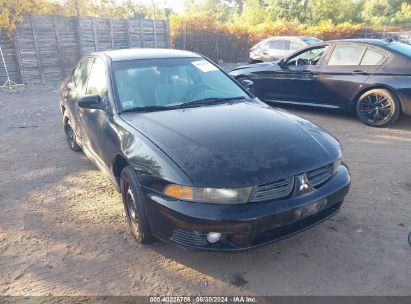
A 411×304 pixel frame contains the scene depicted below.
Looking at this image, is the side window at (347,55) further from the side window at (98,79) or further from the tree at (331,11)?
the tree at (331,11)

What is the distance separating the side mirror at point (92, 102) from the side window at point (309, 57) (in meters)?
4.85

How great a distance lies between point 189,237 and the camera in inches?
100

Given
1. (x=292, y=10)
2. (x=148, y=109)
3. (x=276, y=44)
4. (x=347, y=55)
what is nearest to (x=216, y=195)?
(x=148, y=109)

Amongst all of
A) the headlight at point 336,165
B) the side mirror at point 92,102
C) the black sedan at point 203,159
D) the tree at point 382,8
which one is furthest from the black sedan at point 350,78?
the tree at point 382,8

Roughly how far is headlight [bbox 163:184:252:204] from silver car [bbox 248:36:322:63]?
37.3 feet

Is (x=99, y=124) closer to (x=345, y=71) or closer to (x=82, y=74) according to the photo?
(x=82, y=74)

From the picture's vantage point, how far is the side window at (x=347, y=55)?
6.44 m

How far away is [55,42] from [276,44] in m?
8.54

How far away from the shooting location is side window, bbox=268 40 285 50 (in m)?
13.3

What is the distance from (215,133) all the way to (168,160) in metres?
0.53

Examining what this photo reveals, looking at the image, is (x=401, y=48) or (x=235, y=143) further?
(x=401, y=48)

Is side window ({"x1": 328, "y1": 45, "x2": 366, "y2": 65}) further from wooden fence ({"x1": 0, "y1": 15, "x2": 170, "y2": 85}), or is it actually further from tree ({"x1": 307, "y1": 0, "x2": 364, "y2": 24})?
tree ({"x1": 307, "y1": 0, "x2": 364, "y2": 24})

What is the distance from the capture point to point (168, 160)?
2.62 meters

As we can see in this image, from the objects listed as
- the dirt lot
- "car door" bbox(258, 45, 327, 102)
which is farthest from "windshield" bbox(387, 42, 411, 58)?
the dirt lot
